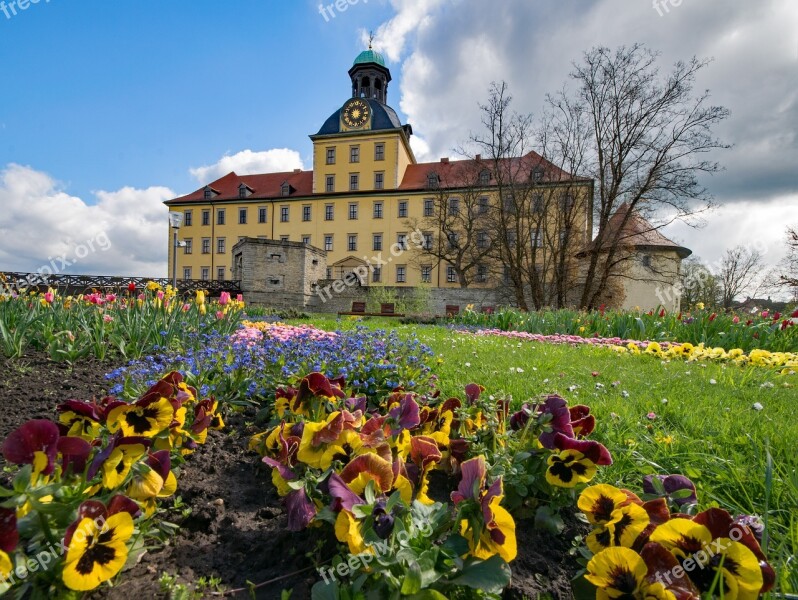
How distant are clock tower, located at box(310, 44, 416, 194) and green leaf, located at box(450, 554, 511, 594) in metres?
40.0

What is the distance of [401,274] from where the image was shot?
38.7 m

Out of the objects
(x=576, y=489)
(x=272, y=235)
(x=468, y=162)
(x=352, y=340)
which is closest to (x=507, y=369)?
(x=352, y=340)

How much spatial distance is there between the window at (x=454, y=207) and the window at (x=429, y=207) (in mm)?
1892

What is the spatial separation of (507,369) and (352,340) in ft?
5.05

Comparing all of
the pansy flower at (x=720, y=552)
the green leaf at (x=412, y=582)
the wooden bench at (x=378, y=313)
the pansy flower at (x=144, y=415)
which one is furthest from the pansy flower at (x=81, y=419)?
the wooden bench at (x=378, y=313)

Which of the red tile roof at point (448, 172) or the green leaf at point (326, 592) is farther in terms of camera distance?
the red tile roof at point (448, 172)

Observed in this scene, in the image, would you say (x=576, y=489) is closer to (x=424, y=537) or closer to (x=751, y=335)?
(x=424, y=537)

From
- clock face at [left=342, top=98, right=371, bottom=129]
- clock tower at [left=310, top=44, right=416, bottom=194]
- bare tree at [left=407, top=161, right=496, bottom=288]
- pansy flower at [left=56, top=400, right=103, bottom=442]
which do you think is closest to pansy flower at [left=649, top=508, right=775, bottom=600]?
pansy flower at [left=56, top=400, right=103, bottom=442]

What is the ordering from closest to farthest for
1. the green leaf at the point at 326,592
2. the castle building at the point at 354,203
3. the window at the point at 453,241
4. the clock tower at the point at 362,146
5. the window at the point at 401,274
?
the green leaf at the point at 326,592
the window at the point at 453,241
the castle building at the point at 354,203
the window at the point at 401,274
the clock tower at the point at 362,146

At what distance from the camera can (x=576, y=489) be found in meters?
1.45

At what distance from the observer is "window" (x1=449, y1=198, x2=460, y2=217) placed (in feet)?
108

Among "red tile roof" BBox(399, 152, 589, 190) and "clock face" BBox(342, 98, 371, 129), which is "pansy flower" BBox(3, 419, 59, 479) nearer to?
"red tile roof" BBox(399, 152, 589, 190)

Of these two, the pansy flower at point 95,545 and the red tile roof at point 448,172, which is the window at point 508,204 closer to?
the red tile roof at point 448,172

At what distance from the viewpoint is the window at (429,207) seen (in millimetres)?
37312
